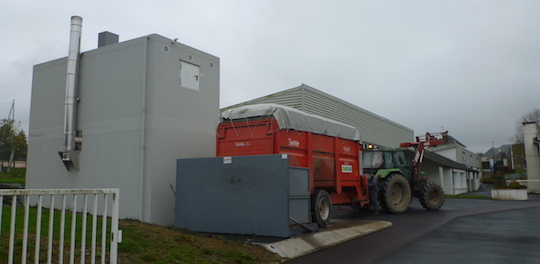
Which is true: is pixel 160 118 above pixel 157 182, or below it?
above

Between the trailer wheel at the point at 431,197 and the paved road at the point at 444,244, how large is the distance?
327 cm

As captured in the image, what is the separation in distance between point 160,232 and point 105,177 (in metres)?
3.81

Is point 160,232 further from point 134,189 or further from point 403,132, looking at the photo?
point 403,132

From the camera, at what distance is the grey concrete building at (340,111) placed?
54.2ft

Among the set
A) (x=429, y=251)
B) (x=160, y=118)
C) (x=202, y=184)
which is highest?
(x=160, y=118)

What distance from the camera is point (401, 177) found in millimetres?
15570

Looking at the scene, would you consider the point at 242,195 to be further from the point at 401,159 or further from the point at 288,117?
the point at 401,159

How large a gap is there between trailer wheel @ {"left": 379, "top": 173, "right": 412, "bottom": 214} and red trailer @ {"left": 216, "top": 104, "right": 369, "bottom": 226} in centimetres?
351

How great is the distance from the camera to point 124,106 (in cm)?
1108

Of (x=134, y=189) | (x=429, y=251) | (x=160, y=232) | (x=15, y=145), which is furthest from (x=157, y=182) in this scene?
(x=15, y=145)

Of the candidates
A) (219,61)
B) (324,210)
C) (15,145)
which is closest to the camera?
(324,210)

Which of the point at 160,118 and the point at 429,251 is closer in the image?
the point at 429,251

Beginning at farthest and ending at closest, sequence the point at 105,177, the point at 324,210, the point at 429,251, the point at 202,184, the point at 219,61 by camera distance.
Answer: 1. the point at 219,61
2. the point at 105,177
3. the point at 324,210
4. the point at 202,184
5. the point at 429,251

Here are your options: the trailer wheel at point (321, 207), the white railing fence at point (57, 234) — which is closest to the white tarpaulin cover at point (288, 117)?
the trailer wheel at point (321, 207)
